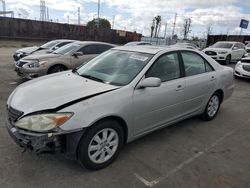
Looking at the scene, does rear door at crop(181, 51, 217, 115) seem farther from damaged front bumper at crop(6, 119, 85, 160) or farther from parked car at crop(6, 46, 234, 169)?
damaged front bumper at crop(6, 119, 85, 160)

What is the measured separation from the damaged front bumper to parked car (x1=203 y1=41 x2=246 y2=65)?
1433cm

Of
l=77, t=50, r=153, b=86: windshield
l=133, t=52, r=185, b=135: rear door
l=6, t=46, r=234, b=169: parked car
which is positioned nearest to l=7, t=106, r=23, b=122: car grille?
l=6, t=46, r=234, b=169: parked car

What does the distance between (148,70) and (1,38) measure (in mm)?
32317

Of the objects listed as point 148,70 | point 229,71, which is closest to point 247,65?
point 229,71

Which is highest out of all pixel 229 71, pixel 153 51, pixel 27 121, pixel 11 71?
pixel 153 51

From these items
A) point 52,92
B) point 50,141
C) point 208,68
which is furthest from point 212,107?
point 50,141

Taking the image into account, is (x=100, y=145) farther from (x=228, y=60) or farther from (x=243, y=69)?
(x=228, y=60)

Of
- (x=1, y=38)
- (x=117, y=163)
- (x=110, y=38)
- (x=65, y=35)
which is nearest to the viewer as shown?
(x=117, y=163)

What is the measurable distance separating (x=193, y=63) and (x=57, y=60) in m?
4.63

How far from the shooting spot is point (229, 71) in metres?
5.03

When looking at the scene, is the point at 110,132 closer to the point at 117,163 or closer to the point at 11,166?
the point at 117,163

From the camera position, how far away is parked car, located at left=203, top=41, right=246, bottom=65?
49.2 ft

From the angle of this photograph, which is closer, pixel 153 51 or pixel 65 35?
pixel 153 51

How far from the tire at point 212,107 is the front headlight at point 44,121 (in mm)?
3118
